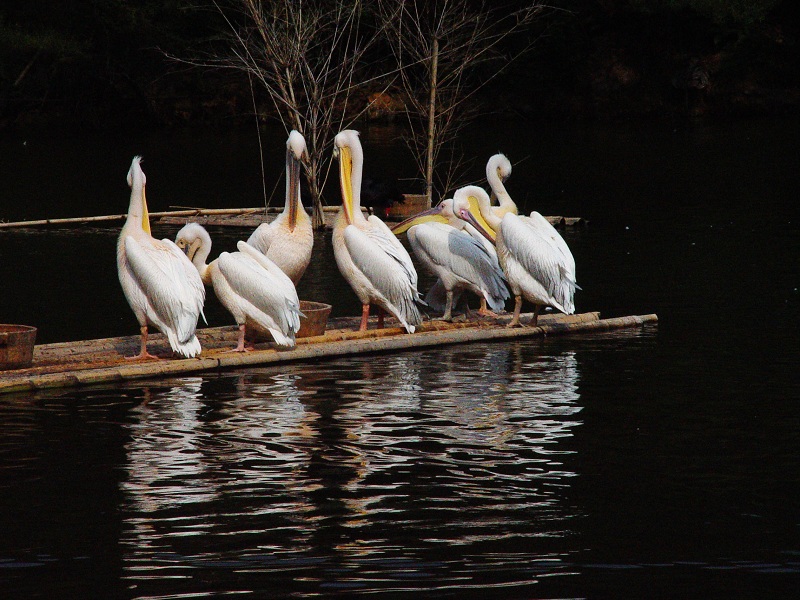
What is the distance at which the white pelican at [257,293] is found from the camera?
7988 millimetres

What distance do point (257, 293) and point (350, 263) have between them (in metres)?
0.98

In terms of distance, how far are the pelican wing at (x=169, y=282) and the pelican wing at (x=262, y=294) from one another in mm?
222

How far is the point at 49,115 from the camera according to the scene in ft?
115

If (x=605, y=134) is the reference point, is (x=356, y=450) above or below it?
below

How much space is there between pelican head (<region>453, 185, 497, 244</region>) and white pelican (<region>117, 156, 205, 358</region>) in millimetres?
2285

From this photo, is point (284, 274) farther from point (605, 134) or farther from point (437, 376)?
point (605, 134)

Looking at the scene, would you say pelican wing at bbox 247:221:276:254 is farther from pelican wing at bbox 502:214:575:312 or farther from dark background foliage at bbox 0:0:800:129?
dark background foliage at bbox 0:0:800:129

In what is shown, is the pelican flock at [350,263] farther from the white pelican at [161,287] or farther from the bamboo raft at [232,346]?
the bamboo raft at [232,346]

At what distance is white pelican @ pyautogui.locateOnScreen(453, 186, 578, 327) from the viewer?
8781 millimetres

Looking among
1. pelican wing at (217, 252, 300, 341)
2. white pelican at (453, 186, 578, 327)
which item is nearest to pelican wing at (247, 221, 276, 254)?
pelican wing at (217, 252, 300, 341)

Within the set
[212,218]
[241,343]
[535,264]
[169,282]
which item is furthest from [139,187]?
[212,218]

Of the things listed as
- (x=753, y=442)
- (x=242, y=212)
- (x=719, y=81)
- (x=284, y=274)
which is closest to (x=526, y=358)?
(x=284, y=274)

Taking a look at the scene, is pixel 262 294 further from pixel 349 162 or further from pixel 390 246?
pixel 349 162

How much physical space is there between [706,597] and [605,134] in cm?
2537
